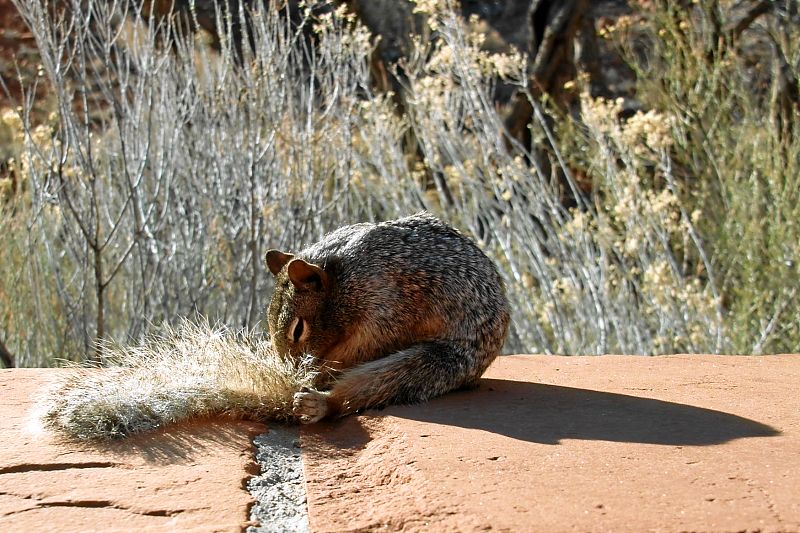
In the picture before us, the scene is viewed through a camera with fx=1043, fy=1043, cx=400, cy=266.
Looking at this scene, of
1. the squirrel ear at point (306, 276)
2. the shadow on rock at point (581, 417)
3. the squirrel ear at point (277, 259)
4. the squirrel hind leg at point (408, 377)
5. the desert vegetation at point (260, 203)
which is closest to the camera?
the shadow on rock at point (581, 417)

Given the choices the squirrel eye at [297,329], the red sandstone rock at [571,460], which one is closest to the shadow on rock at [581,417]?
the red sandstone rock at [571,460]

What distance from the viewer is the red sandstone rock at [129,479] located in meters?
2.29

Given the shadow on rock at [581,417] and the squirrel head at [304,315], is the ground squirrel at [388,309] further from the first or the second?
the shadow on rock at [581,417]

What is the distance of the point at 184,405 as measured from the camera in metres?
3.13

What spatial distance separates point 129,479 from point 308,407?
0.82 metres

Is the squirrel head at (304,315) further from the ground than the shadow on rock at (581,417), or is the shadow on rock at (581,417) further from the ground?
the squirrel head at (304,315)

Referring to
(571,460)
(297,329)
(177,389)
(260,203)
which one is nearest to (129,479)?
(177,389)

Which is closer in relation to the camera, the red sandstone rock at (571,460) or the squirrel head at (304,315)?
the red sandstone rock at (571,460)

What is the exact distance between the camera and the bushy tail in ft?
9.89

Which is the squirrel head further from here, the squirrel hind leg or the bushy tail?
the squirrel hind leg

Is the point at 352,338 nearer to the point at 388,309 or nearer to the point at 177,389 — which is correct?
the point at 388,309

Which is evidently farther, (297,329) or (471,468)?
(297,329)

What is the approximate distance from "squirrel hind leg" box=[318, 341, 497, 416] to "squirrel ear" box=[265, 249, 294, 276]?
1.97 feet

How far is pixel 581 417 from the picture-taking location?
319 centimetres
